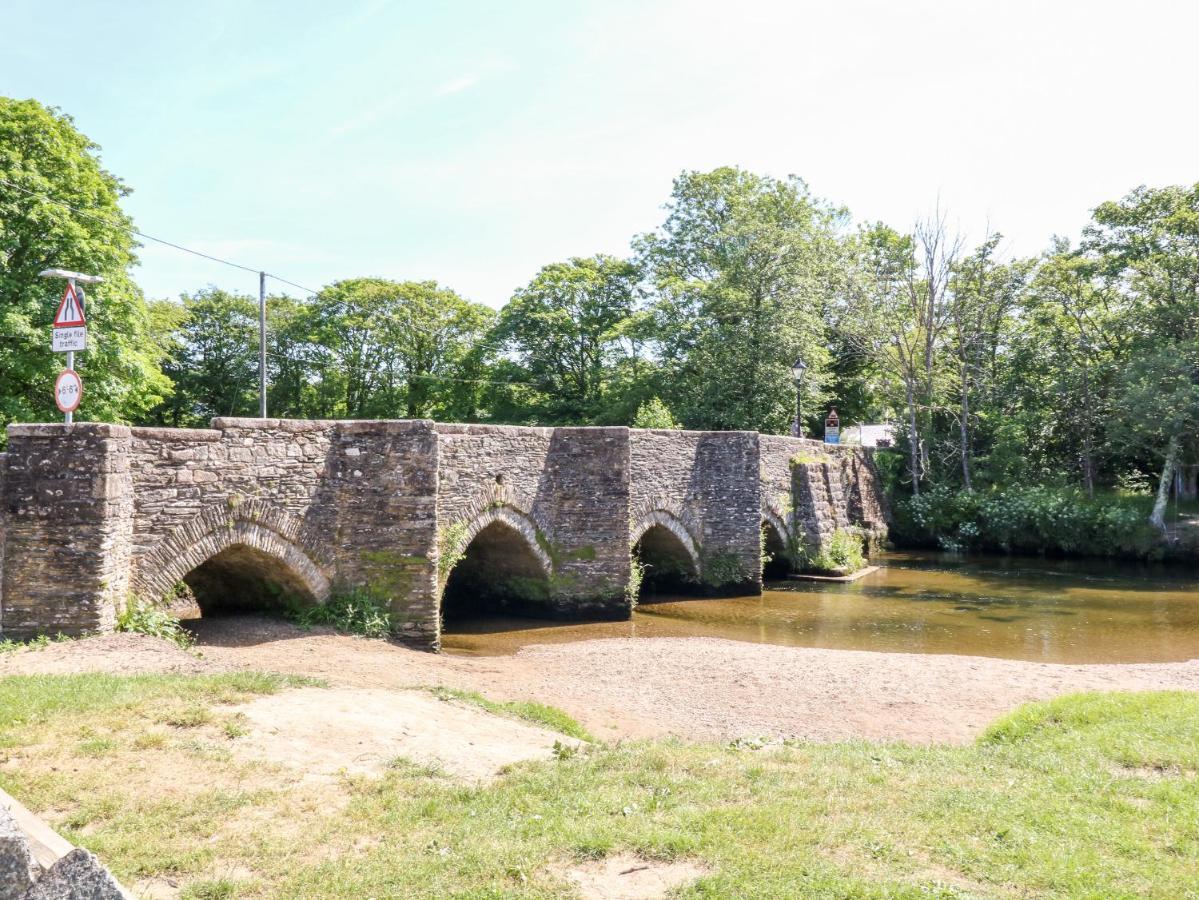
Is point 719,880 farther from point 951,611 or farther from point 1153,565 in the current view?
point 1153,565

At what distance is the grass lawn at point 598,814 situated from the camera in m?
3.86

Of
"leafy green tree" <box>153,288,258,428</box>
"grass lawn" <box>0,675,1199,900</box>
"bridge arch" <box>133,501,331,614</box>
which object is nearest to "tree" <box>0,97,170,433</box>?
"bridge arch" <box>133,501,331,614</box>

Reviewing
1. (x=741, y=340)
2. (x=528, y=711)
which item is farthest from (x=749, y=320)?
(x=528, y=711)

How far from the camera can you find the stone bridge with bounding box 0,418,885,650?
26.2ft

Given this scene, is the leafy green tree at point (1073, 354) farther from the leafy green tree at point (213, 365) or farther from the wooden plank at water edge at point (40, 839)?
the leafy green tree at point (213, 365)

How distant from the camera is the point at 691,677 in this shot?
34.3ft

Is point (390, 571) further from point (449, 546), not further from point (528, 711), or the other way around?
point (528, 711)

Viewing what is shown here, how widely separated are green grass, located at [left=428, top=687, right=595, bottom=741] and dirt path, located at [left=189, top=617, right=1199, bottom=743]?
352 millimetres

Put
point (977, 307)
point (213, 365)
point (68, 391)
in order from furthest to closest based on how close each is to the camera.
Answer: point (213, 365) → point (977, 307) → point (68, 391)

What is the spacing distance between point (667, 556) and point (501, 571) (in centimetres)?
476

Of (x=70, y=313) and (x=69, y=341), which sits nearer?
(x=69, y=341)

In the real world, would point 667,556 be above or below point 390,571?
below

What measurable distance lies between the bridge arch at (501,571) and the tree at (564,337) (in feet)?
54.1

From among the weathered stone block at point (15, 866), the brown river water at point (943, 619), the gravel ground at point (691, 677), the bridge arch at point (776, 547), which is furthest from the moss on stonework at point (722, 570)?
the weathered stone block at point (15, 866)
